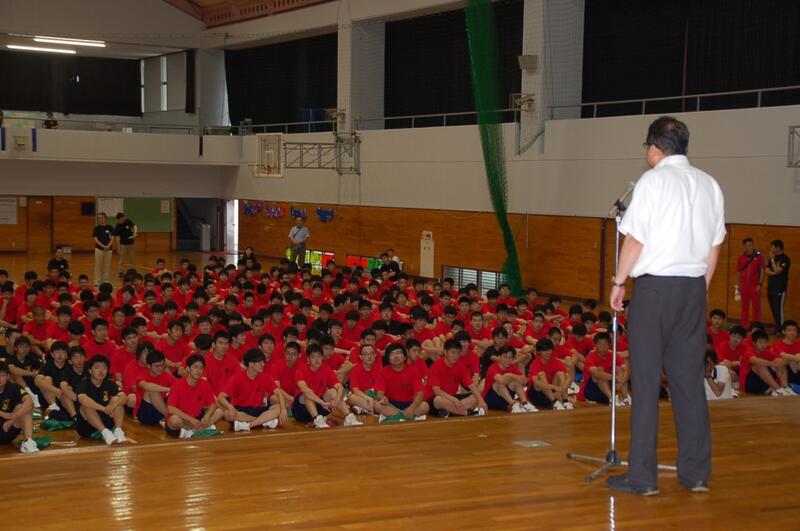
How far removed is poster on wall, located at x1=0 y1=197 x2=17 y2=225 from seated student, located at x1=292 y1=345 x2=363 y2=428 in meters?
25.0

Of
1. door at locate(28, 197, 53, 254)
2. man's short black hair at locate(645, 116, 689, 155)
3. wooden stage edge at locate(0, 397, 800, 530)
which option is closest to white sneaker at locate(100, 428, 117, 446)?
wooden stage edge at locate(0, 397, 800, 530)

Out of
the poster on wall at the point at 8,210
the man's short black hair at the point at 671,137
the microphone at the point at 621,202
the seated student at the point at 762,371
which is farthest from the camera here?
the poster on wall at the point at 8,210

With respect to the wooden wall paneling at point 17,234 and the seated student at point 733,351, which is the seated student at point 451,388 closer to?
the seated student at point 733,351

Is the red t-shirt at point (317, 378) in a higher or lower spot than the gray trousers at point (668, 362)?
lower

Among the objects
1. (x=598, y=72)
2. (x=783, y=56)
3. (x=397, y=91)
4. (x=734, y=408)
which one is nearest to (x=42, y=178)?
(x=397, y=91)

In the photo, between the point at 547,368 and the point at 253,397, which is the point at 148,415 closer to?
the point at 253,397

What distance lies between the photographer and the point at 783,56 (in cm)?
1791

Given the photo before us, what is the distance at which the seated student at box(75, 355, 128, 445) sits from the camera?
8789 mm

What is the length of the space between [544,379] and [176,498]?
257 inches

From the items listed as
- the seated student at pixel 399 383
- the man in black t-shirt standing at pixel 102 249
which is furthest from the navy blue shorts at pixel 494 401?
the man in black t-shirt standing at pixel 102 249

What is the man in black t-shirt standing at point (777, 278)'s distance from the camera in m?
16.3

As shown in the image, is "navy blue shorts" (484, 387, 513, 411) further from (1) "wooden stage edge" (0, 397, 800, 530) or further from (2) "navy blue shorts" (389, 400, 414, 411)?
(1) "wooden stage edge" (0, 397, 800, 530)

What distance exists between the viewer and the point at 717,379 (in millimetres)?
10797

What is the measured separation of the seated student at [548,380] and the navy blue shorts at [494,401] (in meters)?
0.44
